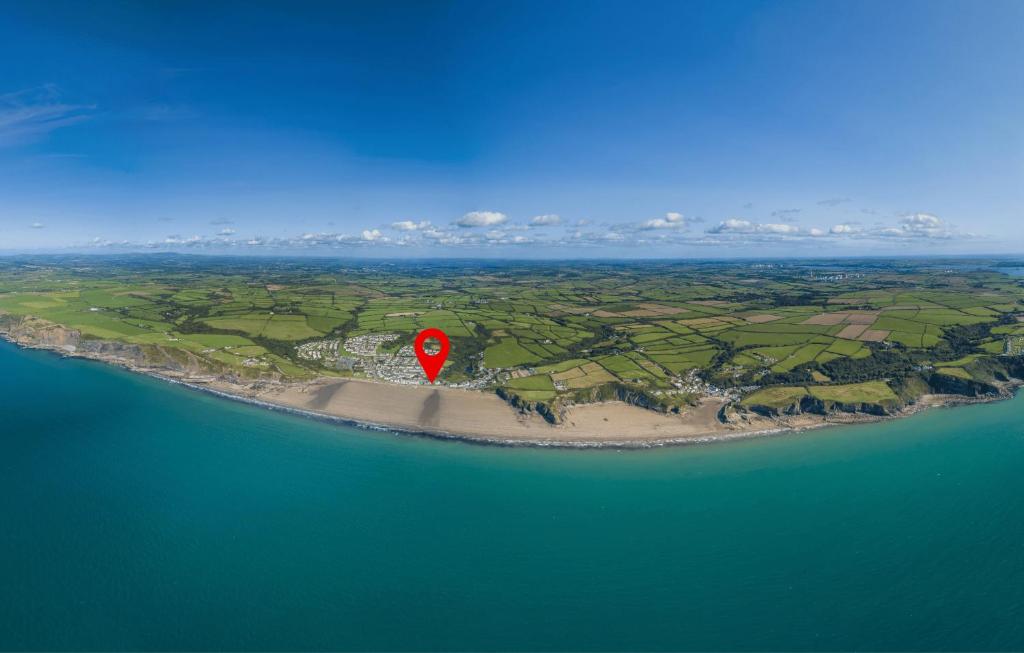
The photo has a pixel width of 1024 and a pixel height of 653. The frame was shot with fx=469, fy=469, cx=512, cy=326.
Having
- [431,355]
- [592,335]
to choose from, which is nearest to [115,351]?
[431,355]

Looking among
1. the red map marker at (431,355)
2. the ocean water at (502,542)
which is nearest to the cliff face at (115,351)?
the ocean water at (502,542)

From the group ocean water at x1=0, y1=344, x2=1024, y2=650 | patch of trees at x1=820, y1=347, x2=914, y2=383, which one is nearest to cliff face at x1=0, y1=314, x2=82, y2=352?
ocean water at x1=0, y1=344, x2=1024, y2=650

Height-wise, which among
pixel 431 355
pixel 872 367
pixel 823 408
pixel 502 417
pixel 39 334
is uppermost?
pixel 39 334

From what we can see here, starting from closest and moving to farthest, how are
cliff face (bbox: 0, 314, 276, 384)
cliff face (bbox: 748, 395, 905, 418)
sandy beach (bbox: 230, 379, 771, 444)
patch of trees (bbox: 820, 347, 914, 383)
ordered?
sandy beach (bbox: 230, 379, 771, 444), cliff face (bbox: 748, 395, 905, 418), patch of trees (bbox: 820, 347, 914, 383), cliff face (bbox: 0, 314, 276, 384)

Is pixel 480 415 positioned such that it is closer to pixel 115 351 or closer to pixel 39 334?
pixel 115 351

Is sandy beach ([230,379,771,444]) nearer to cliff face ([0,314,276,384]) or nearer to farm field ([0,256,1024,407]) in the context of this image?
farm field ([0,256,1024,407])

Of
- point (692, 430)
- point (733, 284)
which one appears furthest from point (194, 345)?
point (733, 284)

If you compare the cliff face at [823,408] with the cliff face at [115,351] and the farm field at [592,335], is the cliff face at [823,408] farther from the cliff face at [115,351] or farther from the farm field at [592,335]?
the cliff face at [115,351]
